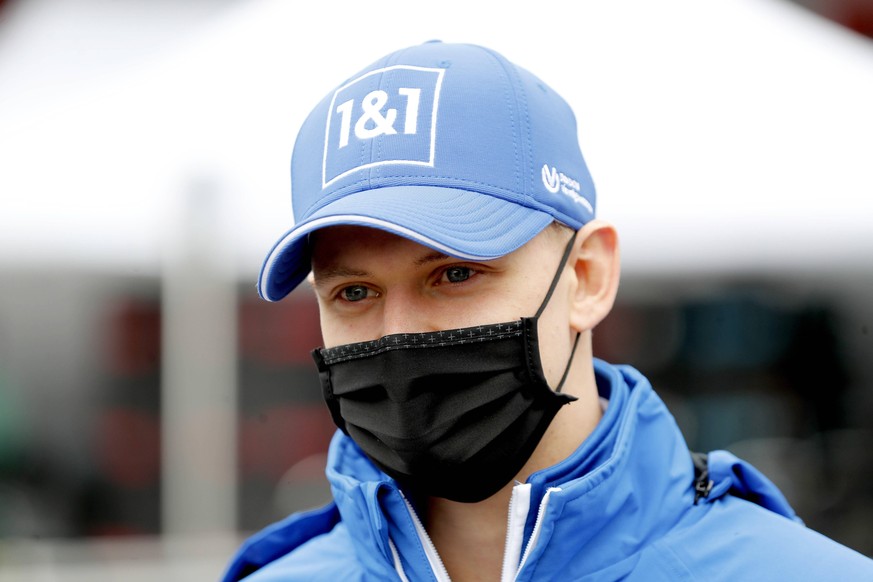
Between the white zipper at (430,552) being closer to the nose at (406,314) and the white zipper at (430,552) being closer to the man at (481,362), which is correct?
the man at (481,362)

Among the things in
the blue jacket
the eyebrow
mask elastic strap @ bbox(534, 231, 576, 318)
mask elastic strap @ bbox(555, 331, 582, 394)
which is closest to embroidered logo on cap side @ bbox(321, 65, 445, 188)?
the eyebrow

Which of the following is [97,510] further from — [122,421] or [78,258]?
[78,258]

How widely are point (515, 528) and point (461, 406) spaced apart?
0.24 m

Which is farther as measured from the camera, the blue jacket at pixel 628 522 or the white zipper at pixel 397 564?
the white zipper at pixel 397 564

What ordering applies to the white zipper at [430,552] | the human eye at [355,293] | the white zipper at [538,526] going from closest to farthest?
the white zipper at [538,526] < the white zipper at [430,552] < the human eye at [355,293]

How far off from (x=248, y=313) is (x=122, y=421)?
983mm

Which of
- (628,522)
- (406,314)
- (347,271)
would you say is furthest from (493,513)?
(347,271)

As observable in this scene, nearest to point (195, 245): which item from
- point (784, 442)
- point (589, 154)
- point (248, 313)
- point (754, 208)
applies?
point (248, 313)

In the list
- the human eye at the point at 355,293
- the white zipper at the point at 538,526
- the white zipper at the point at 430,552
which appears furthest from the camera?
the human eye at the point at 355,293

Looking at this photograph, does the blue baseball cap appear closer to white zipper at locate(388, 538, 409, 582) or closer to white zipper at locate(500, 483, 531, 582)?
white zipper at locate(500, 483, 531, 582)

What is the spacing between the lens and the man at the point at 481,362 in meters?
1.49

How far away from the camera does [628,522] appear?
1519 millimetres

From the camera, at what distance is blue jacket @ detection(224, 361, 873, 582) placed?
1452 mm

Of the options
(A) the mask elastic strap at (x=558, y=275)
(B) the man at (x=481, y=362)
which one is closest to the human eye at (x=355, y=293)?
(B) the man at (x=481, y=362)
